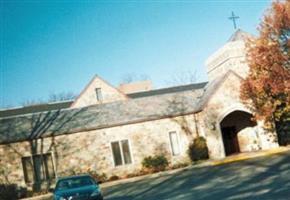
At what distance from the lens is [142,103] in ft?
111

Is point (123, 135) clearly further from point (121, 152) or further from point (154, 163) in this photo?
point (154, 163)

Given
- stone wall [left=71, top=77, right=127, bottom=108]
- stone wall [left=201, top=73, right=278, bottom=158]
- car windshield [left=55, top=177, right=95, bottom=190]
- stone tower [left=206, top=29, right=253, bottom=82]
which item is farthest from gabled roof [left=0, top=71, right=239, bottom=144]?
stone wall [left=71, top=77, right=127, bottom=108]

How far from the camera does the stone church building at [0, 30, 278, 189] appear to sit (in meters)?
29.3

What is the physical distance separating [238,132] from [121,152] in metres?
9.70

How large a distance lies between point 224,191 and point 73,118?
18.5 m

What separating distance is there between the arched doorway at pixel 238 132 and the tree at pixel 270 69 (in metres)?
2.29

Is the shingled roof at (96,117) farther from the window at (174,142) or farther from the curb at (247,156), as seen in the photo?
the curb at (247,156)

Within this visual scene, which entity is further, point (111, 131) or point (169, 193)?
point (111, 131)

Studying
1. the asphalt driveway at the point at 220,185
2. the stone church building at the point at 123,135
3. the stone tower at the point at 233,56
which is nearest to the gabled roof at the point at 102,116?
the stone church building at the point at 123,135

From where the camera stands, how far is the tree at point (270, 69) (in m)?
26.2

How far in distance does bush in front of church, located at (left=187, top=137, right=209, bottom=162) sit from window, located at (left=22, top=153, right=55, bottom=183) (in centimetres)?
1031

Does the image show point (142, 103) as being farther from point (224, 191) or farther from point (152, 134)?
point (224, 191)

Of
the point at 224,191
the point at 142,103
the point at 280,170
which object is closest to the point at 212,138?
the point at 142,103

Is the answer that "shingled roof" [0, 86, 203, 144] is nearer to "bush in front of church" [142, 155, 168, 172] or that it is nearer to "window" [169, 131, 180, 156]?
"window" [169, 131, 180, 156]
